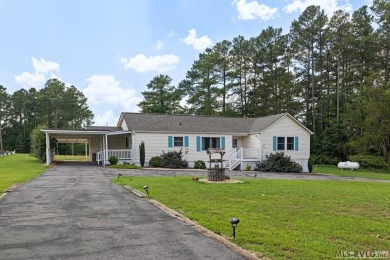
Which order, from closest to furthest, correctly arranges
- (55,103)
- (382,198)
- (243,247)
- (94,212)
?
1. (243,247)
2. (94,212)
3. (382,198)
4. (55,103)

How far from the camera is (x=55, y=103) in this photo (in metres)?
63.4

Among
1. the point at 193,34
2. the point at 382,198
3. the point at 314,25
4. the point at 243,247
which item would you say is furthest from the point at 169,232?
the point at 314,25

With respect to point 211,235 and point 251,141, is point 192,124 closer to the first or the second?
point 251,141

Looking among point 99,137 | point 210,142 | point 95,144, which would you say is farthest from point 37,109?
point 210,142

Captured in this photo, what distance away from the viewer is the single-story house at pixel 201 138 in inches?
1004

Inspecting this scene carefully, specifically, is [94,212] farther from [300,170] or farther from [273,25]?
[273,25]

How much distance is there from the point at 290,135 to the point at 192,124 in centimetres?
827

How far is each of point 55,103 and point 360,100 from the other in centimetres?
5249

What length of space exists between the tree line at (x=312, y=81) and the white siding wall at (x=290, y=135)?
711cm

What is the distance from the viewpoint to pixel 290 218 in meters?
6.99

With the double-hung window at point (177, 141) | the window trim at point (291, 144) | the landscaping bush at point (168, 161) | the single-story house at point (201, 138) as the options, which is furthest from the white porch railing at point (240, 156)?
the double-hung window at point (177, 141)

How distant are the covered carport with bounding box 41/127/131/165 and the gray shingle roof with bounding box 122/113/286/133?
1.40 meters

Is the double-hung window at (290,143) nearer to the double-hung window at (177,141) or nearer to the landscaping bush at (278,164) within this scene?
the landscaping bush at (278,164)

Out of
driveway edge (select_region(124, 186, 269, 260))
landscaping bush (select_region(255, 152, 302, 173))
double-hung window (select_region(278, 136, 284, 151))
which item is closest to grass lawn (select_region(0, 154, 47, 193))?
driveway edge (select_region(124, 186, 269, 260))
